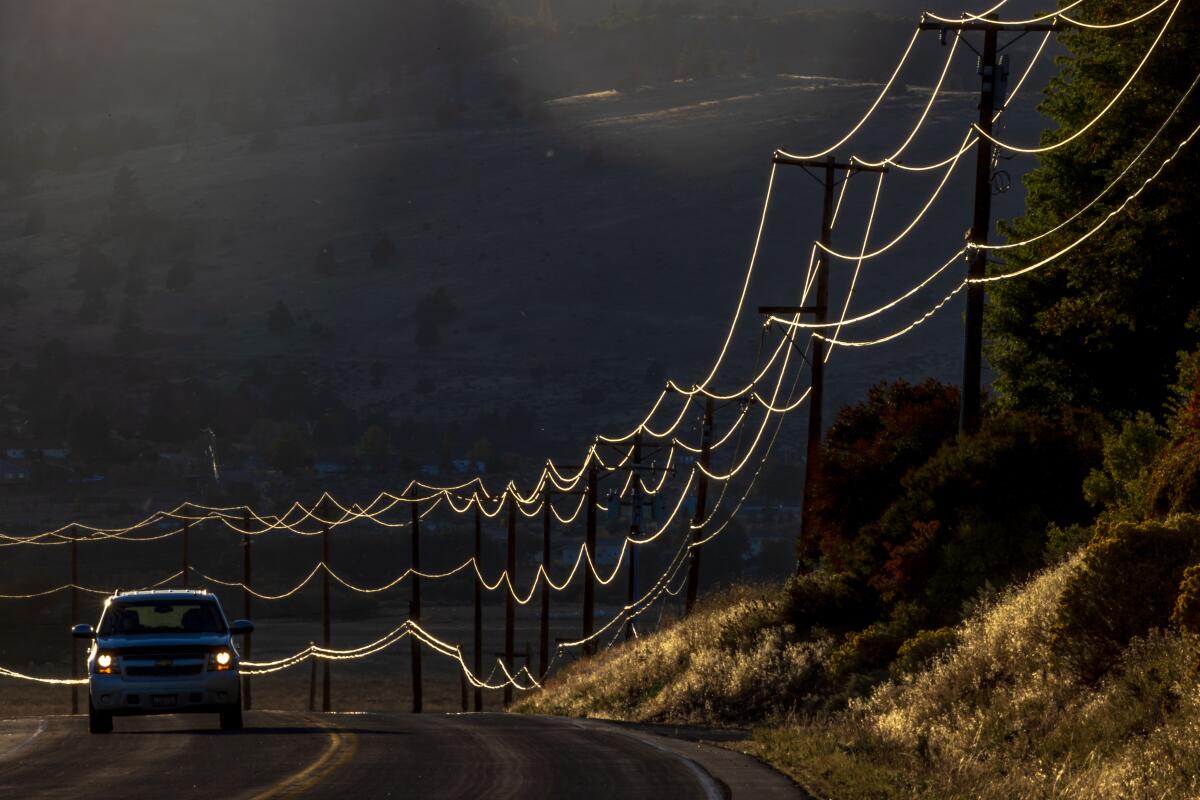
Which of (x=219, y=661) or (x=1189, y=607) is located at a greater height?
(x=1189, y=607)

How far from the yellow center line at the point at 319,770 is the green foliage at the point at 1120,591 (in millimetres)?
8245

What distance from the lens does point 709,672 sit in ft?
111

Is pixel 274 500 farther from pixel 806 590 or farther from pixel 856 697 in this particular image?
pixel 856 697

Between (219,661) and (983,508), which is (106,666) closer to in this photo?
(219,661)

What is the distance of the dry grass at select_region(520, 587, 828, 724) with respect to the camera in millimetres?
31750

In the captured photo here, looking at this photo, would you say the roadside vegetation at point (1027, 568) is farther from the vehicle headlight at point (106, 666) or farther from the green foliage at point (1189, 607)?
the vehicle headlight at point (106, 666)

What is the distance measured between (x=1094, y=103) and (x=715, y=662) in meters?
13.9

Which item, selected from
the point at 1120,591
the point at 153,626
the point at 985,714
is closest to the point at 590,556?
the point at 153,626

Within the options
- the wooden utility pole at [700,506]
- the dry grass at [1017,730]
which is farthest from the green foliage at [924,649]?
the wooden utility pole at [700,506]

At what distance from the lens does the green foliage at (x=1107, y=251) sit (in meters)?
34.0

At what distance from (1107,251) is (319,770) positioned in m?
21.0

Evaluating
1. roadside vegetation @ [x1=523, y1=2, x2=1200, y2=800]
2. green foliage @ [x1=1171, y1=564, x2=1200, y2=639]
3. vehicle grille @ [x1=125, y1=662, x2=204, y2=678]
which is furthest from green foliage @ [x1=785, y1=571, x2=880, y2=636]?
green foliage @ [x1=1171, y1=564, x2=1200, y2=639]

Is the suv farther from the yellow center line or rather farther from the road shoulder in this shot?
the road shoulder

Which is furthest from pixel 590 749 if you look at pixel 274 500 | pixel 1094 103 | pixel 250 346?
pixel 250 346
